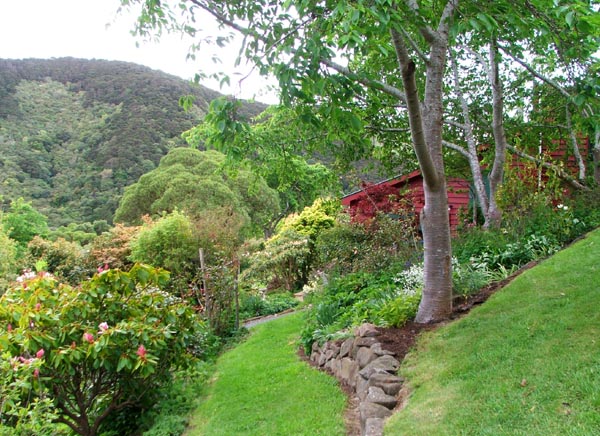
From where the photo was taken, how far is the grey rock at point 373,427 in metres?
3.44

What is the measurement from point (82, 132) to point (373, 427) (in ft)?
139

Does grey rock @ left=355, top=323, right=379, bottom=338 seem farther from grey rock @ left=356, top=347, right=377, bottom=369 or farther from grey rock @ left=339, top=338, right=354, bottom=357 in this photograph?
grey rock @ left=356, top=347, right=377, bottom=369

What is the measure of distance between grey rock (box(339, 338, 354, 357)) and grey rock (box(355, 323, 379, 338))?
5.3 inches

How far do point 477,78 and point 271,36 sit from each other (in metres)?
7.87

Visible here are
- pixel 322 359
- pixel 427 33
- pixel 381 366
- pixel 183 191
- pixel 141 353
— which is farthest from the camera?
pixel 183 191

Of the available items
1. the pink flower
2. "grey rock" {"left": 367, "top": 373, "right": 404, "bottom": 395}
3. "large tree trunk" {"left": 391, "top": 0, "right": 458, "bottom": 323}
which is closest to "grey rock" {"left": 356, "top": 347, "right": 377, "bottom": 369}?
"grey rock" {"left": 367, "top": 373, "right": 404, "bottom": 395}

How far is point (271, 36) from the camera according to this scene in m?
4.07

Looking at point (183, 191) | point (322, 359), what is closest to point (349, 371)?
point (322, 359)

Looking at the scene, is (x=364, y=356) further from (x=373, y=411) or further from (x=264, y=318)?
(x=264, y=318)

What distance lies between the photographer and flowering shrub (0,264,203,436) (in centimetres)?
450

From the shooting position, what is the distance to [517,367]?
11.5 ft

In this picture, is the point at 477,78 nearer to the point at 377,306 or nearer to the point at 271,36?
the point at 377,306

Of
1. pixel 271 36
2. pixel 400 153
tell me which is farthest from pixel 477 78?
pixel 271 36

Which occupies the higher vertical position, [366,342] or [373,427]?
[366,342]
